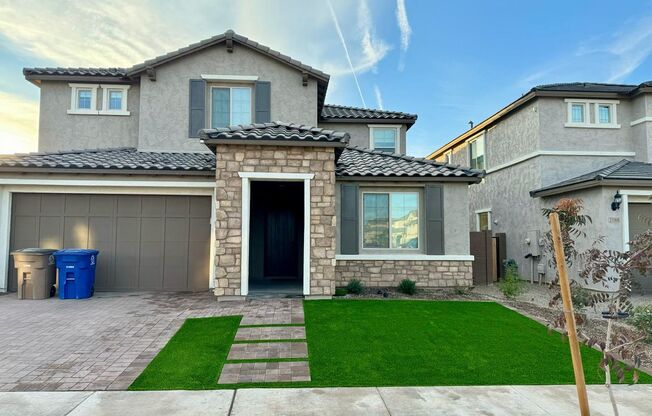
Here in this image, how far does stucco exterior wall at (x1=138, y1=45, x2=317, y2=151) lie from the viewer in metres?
12.1

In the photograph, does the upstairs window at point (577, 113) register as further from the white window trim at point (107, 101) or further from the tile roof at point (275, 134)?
the white window trim at point (107, 101)

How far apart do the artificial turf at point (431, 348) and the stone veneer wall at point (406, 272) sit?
86.1 inches

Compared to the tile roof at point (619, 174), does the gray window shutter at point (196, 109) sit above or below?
above

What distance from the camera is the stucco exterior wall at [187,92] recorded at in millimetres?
12078

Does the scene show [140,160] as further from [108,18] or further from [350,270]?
[350,270]

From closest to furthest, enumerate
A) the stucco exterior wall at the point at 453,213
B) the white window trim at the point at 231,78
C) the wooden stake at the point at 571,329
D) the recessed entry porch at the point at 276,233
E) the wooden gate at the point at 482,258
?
the wooden stake at the point at 571,329
the stucco exterior wall at the point at 453,213
the recessed entry porch at the point at 276,233
the white window trim at the point at 231,78
the wooden gate at the point at 482,258

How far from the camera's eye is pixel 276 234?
1257 centimetres

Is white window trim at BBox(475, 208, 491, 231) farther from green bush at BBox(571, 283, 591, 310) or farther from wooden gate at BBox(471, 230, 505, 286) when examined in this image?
green bush at BBox(571, 283, 591, 310)

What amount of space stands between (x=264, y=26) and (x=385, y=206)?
30.4 feet

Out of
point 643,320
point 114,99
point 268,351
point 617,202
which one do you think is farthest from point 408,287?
point 114,99

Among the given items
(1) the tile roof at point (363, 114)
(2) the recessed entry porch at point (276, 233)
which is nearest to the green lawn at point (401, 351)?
(2) the recessed entry porch at point (276, 233)

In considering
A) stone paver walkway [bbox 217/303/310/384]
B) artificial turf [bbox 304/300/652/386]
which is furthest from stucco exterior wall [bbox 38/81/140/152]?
artificial turf [bbox 304/300/652/386]

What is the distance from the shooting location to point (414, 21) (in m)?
17.0

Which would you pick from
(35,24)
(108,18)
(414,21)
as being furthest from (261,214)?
(414,21)
